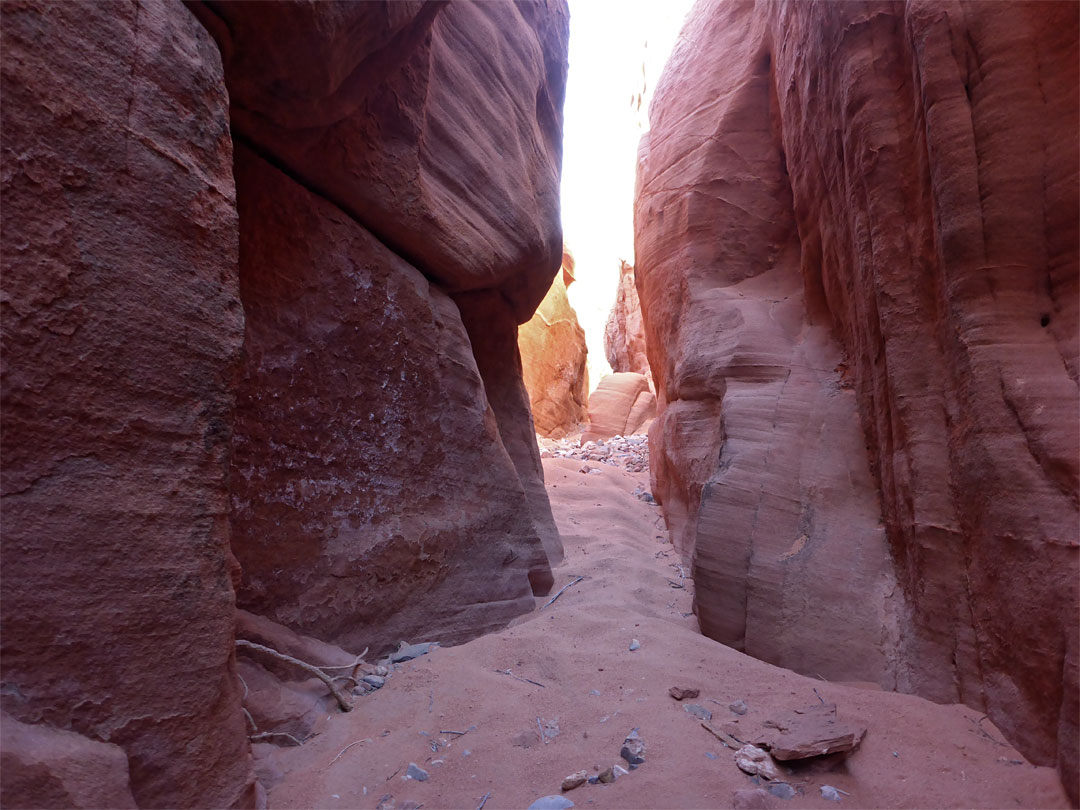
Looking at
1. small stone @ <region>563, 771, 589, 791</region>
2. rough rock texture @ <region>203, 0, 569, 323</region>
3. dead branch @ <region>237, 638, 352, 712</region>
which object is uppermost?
rough rock texture @ <region>203, 0, 569, 323</region>

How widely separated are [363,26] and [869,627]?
2.88 metres

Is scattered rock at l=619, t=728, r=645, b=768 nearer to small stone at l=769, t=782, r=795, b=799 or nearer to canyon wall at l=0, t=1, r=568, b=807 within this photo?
small stone at l=769, t=782, r=795, b=799

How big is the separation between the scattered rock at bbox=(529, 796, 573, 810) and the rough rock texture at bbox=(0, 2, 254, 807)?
2.37 ft

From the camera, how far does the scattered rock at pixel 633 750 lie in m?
1.71

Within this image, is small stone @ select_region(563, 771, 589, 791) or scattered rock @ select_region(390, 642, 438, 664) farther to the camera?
scattered rock @ select_region(390, 642, 438, 664)

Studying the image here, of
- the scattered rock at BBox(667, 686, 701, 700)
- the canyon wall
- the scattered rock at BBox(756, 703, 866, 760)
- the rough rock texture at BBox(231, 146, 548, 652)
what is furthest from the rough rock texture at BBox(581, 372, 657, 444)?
the scattered rock at BBox(756, 703, 866, 760)

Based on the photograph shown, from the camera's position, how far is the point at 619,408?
42.1ft

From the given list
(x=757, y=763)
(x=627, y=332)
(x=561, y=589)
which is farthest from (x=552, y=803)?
(x=627, y=332)

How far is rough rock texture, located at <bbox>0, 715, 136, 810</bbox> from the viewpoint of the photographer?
1.04 m

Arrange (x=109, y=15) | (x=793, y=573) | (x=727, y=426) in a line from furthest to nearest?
(x=727, y=426), (x=793, y=573), (x=109, y=15)

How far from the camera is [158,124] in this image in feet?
4.64

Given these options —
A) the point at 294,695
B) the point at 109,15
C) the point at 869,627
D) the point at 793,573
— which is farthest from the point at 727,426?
the point at 109,15

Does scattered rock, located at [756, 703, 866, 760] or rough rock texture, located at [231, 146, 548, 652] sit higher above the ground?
rough rock texture, located at [231, 146, 548, 652]

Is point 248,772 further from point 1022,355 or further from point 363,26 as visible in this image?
point 1022,355
